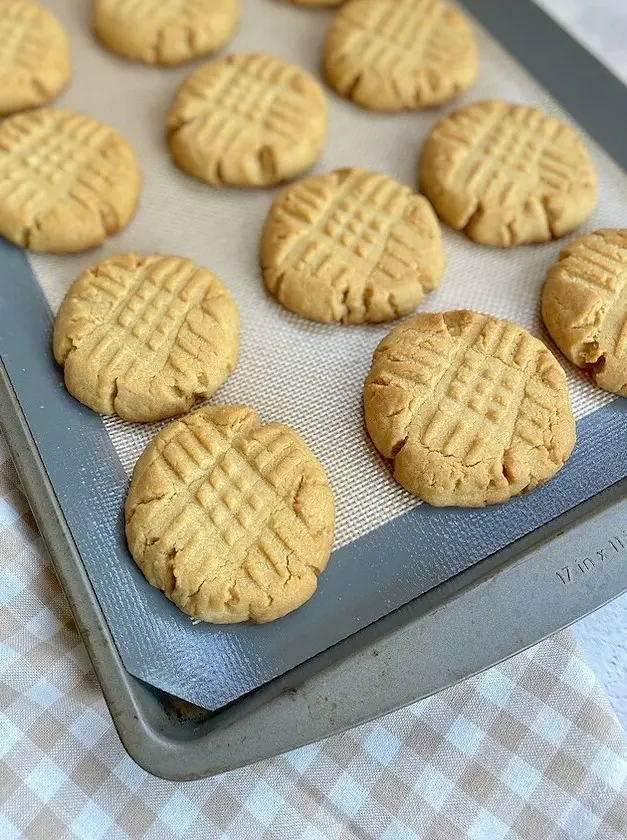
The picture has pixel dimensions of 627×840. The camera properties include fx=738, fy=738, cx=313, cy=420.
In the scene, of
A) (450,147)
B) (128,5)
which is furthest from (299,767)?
(128,5)

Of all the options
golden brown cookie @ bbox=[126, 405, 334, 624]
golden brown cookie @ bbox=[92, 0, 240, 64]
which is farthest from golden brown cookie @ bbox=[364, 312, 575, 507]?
golden brown cookie @ bbox=[92, 0, 240, 64]

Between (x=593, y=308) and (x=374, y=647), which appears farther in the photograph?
(x=593, y=308)

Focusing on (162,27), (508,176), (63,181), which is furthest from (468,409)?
(162,27)

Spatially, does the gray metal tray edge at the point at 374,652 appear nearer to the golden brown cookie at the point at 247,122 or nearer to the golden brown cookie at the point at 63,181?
the golden brown cookie at the point at 63,181

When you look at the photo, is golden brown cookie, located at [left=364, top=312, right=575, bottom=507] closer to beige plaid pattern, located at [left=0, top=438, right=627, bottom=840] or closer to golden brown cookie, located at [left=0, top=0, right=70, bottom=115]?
beige plaid pattern, located at [left=0, top=438, right=627, bottom=840]

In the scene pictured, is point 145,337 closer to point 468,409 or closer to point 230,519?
point 230,519
